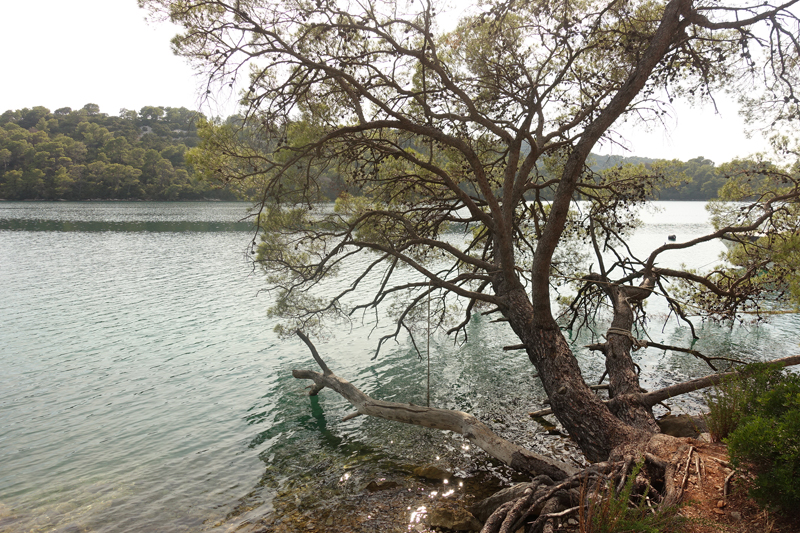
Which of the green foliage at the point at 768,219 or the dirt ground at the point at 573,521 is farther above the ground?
the green foliage at the point at 768,219

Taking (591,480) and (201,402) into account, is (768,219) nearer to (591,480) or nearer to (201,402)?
(591,480)

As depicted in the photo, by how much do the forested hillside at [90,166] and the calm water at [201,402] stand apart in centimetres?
7036

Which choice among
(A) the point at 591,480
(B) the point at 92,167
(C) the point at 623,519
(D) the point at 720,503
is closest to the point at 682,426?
(A) the point at 591,480

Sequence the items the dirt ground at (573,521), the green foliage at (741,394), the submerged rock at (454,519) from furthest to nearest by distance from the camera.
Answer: the submerged rock at (454,519) → the green foliage at (741,394) → the dirt ground at (573,521)

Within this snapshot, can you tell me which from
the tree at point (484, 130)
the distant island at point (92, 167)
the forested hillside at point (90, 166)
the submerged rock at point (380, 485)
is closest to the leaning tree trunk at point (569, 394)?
the tree at point (484, 130)

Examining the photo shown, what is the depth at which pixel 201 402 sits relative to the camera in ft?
35.5

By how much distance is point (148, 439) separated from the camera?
9.03 metres

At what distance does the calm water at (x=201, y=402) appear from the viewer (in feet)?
23.0

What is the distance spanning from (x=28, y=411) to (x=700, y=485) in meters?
12.8

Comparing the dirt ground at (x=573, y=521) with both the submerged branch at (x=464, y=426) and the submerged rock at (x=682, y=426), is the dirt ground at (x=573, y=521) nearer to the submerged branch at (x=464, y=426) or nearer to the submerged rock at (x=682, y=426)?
the submerged branch at (x=464, y=426)

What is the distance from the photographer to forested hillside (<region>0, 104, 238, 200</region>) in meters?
86.0

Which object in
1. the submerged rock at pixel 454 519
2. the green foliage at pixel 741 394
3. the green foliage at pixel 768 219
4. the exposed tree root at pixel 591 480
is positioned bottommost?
the submerged rock at pixel 454 519

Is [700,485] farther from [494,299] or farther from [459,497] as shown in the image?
[494,299]

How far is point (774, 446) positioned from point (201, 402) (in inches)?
423
